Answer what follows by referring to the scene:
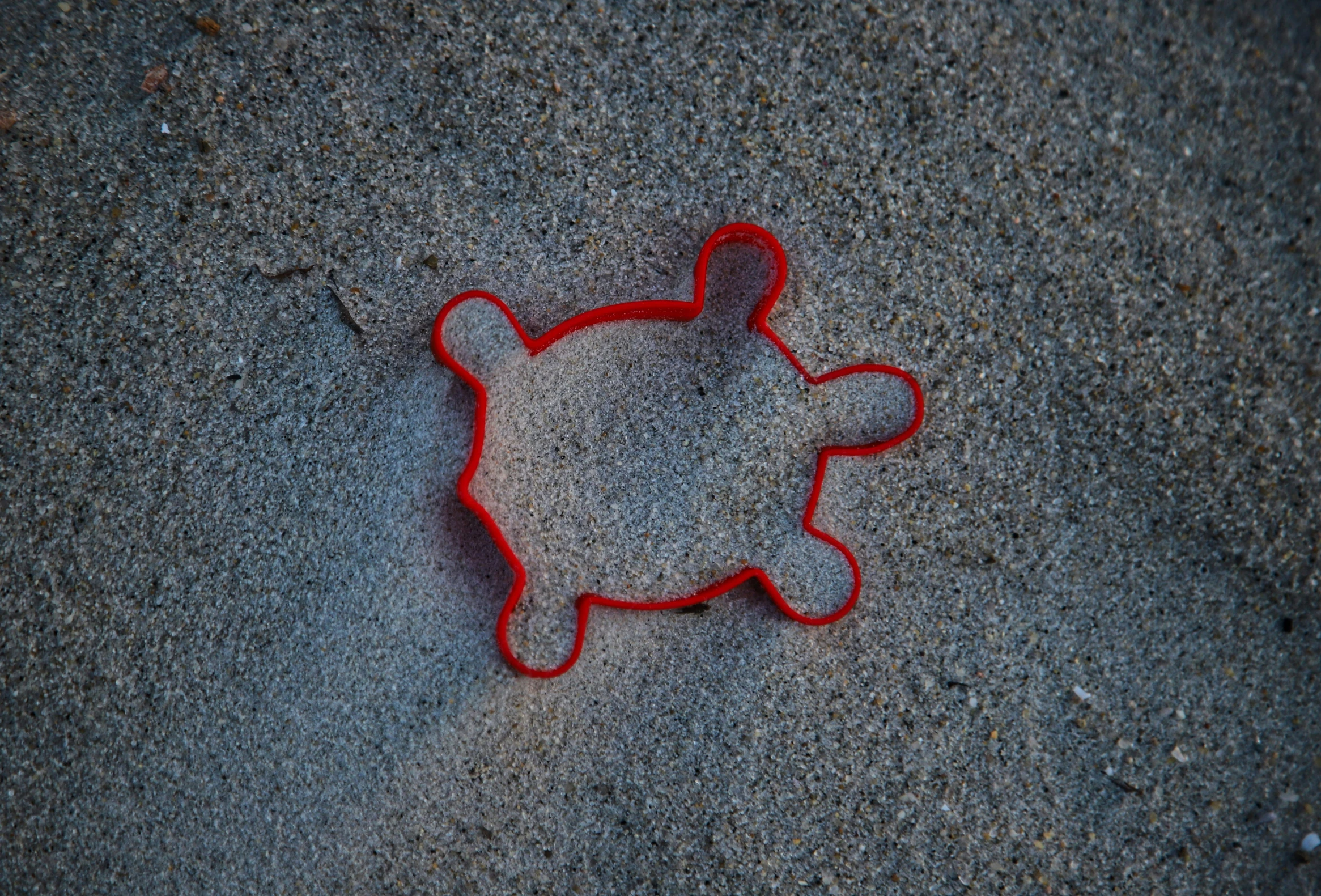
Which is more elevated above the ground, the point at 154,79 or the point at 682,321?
the point at 682,321

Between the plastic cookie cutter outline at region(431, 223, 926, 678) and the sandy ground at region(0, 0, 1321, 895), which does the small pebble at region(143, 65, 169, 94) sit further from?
the plastic cookie cutter outline at region(431, 223, 926, 678)

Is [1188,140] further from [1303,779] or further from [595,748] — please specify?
[595,748]

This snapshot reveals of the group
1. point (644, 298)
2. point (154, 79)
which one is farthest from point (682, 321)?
point (154, 79)

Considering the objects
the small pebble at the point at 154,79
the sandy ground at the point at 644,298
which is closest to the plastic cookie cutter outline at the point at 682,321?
the sandy ground at the point at 644,298

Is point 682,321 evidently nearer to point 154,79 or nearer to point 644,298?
point 644,298

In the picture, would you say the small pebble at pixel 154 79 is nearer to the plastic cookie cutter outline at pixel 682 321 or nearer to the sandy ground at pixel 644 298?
the sandy ground at pixel 644 298
